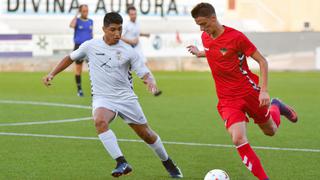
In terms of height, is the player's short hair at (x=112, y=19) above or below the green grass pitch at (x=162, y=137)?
above

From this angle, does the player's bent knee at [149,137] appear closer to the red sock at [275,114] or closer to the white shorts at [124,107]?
the white shorts at [124,107]

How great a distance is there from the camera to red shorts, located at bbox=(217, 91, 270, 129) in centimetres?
903

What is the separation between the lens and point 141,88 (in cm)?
2480

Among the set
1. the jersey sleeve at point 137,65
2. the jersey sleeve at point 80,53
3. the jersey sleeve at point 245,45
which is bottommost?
the jersey sleeve at point 137,65

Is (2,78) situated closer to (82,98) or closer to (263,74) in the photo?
(82,98)

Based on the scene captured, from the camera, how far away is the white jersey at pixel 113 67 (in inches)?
374

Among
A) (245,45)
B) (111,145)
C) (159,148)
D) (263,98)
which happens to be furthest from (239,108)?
(111,145)

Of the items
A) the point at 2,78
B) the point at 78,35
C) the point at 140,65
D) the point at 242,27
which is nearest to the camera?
the point at 140,65

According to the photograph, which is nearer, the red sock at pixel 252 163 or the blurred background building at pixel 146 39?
the red sock at pixel 252 163

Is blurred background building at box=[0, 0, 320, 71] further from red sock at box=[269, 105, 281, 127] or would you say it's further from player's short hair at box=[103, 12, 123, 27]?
player's short hair at box=[103, 12, 123, 27]

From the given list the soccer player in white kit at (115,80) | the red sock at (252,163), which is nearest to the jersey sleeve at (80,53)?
the soccer player in white kit at (115,80)

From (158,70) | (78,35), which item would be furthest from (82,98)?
(158,70)

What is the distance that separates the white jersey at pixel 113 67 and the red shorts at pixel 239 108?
100 centimetres

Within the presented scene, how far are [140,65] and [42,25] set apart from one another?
27166mm
